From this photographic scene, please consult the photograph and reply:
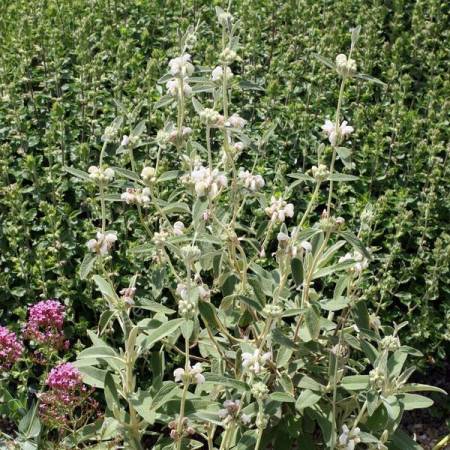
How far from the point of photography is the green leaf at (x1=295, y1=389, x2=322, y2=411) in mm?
2867

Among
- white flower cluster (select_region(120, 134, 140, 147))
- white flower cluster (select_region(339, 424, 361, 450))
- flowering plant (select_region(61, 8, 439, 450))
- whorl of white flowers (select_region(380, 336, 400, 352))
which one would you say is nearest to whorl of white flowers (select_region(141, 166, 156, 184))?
flowering plant (select_region(61, 8, 439, 450))

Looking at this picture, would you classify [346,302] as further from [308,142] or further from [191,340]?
[308,142]

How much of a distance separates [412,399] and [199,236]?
Result: 2.96 feet

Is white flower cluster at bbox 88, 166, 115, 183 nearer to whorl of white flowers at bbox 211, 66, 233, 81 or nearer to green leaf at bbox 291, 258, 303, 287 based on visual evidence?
whorl of white flowers at bbox 211, 66, 233, 81

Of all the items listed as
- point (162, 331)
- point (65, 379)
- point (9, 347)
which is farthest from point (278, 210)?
point (9, 347)

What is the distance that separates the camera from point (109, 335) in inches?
144

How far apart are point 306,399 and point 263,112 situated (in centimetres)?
188

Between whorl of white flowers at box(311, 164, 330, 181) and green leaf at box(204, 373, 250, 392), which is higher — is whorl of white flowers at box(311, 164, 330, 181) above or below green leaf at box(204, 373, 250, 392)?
above

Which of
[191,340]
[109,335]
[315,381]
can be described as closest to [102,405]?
[109,335]

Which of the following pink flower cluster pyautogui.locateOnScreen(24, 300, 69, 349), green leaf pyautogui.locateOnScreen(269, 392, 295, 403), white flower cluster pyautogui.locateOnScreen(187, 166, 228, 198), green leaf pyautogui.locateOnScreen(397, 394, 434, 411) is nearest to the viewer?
white flower cluster pyautogui.locateOnScreen(187, 166, 228, 198)

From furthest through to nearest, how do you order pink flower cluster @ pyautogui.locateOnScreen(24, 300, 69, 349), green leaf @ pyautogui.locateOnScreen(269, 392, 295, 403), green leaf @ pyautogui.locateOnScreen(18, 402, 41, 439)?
pink flower cluster @ pyautogui.locateOnScreen(24, 300, 69, 349), green leaf @ pyautogui.locateOnScreen(18, 402, 41, 439), green leaf @ pyautogui.locateOnScreen(269, 392, 295, 403)

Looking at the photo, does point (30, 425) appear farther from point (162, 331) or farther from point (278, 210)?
point (278, 210)

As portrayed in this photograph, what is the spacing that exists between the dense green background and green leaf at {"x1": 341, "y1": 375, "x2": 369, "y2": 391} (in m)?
0.80

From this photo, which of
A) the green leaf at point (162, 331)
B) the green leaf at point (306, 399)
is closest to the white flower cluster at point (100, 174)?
the green leaf at point (162, 331)
